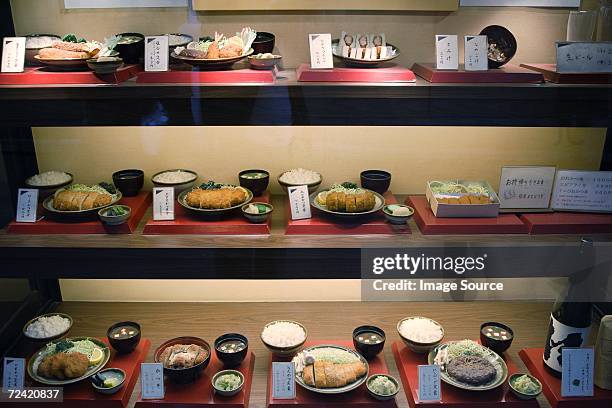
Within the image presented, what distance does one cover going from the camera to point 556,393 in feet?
6.66

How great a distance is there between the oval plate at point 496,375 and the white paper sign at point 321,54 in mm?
1156

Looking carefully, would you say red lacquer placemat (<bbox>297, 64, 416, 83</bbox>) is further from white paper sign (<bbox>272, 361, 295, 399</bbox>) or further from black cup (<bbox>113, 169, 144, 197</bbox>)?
white paper sign (<bbox>272, 361, 295, 399</bbox>)

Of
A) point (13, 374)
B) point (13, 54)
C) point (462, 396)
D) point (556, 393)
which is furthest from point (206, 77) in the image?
point (556, 393)

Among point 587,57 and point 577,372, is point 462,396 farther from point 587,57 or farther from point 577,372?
point 587,57

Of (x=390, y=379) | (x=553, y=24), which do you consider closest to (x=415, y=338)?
(x=390, y=379)

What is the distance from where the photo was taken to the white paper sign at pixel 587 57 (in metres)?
1.79

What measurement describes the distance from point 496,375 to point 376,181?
854 mm

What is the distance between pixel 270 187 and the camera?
2410 millimetres

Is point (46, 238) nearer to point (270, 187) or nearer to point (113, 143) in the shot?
point (113, 143)

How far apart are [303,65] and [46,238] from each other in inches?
42.3

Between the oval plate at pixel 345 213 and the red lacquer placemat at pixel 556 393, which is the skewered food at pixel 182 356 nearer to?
the oval plate at pixel 345 213

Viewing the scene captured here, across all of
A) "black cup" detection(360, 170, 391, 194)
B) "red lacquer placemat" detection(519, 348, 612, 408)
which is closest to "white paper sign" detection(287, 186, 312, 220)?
"black cup" detection(360, 170, 391, 194)

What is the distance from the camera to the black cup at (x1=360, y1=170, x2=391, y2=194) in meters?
2.29

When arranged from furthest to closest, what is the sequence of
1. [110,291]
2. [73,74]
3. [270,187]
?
[110,291] → [270,187] → [73,74]
